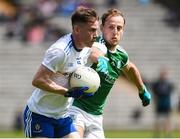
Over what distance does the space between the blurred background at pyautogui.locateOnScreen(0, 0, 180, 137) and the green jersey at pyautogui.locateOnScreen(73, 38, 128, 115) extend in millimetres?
14312

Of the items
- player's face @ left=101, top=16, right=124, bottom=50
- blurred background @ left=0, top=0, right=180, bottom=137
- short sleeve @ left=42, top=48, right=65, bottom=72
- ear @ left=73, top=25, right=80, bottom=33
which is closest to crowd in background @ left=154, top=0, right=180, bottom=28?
blurred background @ left=0, top=0, right=180, bottom=137

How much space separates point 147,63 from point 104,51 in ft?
56.4

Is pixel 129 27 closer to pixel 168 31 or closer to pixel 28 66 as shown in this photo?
pixel 168 31

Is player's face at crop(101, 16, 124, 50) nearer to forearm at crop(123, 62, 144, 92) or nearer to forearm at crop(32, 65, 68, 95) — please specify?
forearm at crop(123, 62, 144, 92)

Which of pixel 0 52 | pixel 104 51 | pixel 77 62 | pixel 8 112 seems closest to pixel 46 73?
pixel 77 62

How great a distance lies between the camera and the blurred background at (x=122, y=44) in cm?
2548

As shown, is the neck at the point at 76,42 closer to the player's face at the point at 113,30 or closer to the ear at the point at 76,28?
the ear at the point at 76,28

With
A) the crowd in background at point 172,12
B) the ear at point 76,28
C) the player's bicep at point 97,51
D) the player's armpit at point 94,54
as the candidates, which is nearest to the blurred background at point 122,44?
the crowd in background at point 172,12

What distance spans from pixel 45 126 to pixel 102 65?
1078 millimetres

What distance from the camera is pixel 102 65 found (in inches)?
387

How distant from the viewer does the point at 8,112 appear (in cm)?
2555

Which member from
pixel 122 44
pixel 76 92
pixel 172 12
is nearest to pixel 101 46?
pixel 76 92

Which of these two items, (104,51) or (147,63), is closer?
(104,51)

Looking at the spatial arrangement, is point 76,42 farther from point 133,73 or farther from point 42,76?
point 133,73
